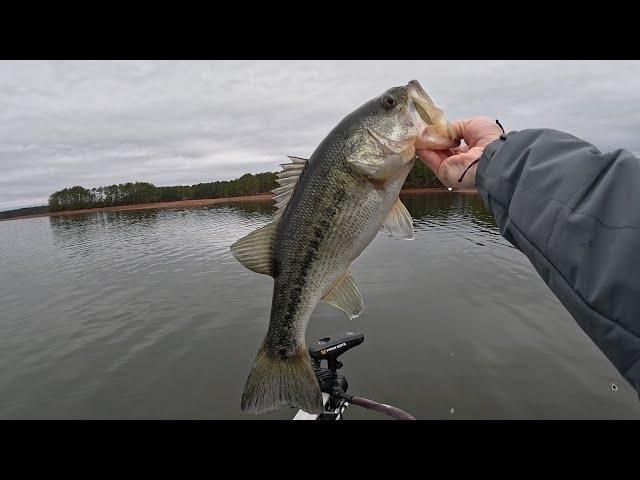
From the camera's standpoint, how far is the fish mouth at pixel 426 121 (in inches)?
94.3

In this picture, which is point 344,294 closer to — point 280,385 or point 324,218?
point 324,218

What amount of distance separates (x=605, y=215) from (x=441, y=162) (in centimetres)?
132

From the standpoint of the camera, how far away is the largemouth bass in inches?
90.9

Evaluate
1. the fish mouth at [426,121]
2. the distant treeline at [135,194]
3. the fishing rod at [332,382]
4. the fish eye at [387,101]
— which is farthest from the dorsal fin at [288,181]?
the distant treeline at [135,194]

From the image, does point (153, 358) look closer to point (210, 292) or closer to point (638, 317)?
point (210, 292)

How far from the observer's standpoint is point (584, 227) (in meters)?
1.46

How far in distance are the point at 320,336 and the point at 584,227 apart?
1065cm

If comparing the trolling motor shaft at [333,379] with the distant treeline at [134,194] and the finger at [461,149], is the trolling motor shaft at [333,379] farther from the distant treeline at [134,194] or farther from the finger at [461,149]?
the distant treeline at [134,194]

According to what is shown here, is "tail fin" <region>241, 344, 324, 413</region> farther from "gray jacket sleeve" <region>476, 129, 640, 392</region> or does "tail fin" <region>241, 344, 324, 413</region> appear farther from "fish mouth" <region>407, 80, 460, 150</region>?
"fish mouth" <region>407, 80, 460, 150</region>

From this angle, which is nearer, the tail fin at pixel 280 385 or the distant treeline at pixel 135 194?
the tail fin at pixel 280 385

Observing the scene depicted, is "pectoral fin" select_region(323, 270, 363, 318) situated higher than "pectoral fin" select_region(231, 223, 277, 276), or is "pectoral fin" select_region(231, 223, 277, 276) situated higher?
"pectoral fin" select_region(231, 223, 277, 276)

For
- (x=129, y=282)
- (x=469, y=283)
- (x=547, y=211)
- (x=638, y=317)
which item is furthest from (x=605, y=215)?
(x=129, y=282)

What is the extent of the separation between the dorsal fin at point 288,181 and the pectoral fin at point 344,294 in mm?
631

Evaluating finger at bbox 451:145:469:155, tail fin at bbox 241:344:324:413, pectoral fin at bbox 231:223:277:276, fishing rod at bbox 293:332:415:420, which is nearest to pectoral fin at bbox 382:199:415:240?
finger at bbox 451:145:469:155
